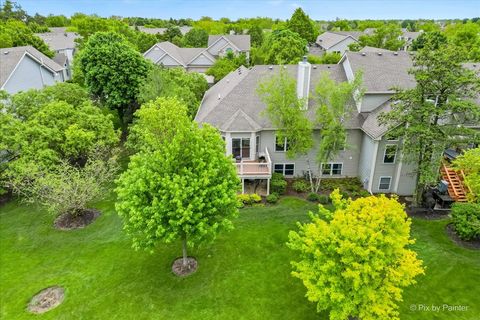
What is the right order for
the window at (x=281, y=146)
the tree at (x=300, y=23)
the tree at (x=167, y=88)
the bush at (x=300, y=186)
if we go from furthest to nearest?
the tree at (x=300, y=23)
the tree at (x=167, y=88)
the window at (x=281, y=146)
the bush at (x=300, y=186)

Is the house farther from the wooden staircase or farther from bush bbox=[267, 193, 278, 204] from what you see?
the wooden staircase

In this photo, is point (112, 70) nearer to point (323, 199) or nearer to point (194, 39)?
point (323, 199)

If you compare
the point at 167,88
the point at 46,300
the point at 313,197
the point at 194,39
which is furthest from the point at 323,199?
the point at 194,39

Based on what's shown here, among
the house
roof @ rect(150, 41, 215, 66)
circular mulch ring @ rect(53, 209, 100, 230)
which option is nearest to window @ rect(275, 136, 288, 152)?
circular mulch ring @ rect(53, 209, 100, 230)

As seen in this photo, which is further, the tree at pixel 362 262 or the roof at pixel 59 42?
the roof at pixel 59 42

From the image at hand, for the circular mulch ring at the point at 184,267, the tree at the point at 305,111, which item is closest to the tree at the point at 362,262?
the circular mulch ring at the point at 184,267

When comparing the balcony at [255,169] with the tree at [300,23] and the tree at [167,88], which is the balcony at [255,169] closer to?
the tree at [167,88]

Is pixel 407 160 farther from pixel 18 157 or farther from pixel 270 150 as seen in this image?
pixel 18 157
